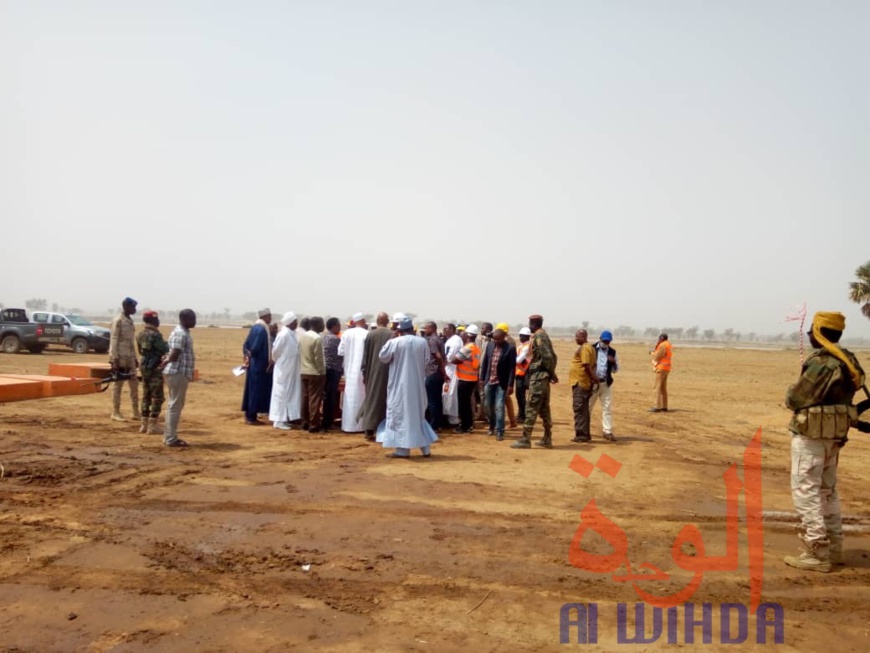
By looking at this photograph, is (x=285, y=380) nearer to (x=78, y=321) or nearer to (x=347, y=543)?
(x=347, y=543)

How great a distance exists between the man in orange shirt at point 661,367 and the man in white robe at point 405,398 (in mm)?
8010

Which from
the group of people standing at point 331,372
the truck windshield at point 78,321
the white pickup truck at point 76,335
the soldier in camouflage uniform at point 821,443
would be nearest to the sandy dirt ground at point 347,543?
the soldier in camouflage uniform at point 821,443

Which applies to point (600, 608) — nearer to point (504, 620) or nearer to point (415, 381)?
point (504, 620)

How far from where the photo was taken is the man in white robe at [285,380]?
11.5m

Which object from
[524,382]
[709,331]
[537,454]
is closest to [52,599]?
[537,454]

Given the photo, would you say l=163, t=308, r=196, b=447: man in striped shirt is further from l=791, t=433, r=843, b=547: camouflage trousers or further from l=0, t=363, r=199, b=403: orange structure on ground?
l=791, t=433, r=843, b=547: camouflage trousers

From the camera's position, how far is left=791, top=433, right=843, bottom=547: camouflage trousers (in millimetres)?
5324

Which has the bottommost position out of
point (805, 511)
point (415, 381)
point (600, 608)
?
point (600, 608)

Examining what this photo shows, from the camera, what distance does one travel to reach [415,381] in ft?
31.1

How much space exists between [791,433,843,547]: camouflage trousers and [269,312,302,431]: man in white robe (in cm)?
806

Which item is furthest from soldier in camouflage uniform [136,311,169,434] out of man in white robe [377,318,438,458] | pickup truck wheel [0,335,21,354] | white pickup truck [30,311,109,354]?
pickup truck wheel [0,335,21,354]

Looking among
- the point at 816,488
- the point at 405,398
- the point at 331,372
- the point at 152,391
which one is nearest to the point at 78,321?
the point at 152,391

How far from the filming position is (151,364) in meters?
10.0

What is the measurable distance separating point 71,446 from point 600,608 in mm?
7651
